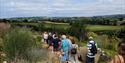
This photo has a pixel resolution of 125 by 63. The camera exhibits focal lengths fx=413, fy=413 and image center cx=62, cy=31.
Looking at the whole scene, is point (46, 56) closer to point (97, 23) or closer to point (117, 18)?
point (117, 18)

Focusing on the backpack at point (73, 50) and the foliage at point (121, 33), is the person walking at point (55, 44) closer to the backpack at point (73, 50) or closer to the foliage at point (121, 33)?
the foliage at point (121, 33)

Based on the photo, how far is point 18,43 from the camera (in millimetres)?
18484

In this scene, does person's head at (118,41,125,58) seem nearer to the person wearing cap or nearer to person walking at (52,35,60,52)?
the person wearing cap

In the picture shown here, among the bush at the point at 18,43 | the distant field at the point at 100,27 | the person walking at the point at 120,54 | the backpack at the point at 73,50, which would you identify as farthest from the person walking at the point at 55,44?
the person walking at the point at 120,54

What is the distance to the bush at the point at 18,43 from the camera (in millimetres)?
17812

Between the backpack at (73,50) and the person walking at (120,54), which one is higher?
the person walking at (120,54)

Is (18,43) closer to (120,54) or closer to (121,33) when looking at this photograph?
(120,54)

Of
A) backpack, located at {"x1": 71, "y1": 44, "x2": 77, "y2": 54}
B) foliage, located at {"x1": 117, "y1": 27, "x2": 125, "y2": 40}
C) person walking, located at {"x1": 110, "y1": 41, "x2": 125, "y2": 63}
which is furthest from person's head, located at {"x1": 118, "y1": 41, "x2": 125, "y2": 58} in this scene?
foliage, located at {"x1": 117, "y1": 27, "x2": 125, "y2": 40}

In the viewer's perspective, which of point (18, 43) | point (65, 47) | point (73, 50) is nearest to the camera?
point (73, 50)

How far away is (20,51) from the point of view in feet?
59.3

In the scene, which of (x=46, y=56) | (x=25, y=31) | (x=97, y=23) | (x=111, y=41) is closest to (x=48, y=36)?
(x=111, y=41)

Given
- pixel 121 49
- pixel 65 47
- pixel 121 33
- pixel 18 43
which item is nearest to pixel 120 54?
pixel 121 49

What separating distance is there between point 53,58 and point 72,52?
1.03m

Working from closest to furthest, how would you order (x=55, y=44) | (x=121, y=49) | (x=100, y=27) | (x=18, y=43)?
(x=121, y=49)
(x=18, y=43)
(x=55, y=44)
(x=100, y=27)
